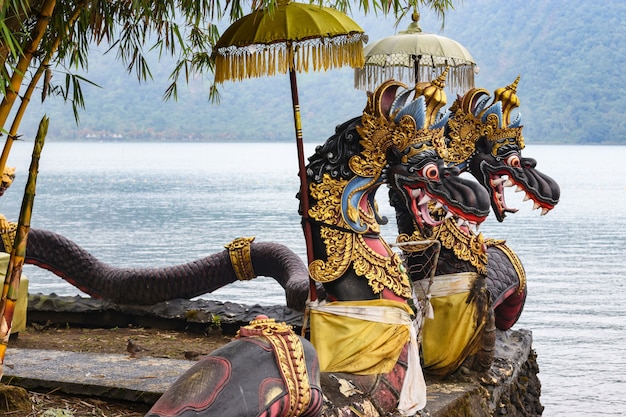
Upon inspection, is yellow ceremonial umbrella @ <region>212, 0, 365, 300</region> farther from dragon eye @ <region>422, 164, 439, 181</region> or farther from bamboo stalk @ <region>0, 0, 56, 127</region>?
bamboo stalk @ <region>0, 0, 56, 127</region>

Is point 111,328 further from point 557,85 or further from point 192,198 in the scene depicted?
point 557,85

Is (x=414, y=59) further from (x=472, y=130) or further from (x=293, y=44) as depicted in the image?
(x=293, y=44)

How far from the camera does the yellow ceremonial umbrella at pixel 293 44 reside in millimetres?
5594

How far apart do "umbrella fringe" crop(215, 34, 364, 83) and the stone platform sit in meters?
1.76

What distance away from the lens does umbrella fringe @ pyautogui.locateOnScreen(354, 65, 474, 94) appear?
9.27 meters

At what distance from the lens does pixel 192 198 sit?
158 ft

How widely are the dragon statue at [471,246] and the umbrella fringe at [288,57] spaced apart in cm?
114

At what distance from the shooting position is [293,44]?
5.65 meters

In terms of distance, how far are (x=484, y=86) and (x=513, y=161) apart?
92.9m

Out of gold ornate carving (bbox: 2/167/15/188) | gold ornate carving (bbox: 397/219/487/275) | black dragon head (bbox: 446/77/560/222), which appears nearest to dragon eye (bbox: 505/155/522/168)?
black dragon head (bbox: 446/77/560/222)

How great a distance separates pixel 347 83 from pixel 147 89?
76.8 ft

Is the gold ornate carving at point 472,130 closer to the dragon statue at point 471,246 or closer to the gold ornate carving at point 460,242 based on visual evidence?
the dragon statue at point 471,246

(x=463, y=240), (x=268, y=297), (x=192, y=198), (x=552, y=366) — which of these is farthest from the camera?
(x=192, y=198)

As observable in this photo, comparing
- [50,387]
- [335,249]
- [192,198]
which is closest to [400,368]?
[335,249]
